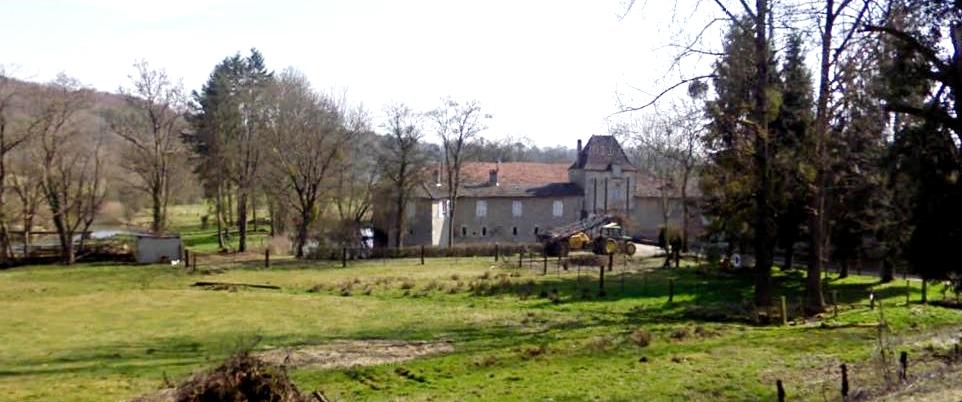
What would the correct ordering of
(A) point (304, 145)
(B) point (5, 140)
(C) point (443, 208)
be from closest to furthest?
(B) point (5, 140), (A) point (304, 145), (C) point (443, 208)

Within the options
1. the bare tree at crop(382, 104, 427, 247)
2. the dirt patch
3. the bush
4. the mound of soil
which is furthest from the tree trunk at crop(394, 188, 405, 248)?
the mound of soil

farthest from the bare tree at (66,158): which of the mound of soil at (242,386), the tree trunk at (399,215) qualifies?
the mound of soil at (242,386)

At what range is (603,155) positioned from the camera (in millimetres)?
64125

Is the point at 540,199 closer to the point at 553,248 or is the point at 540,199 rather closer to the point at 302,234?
the point at 553,248

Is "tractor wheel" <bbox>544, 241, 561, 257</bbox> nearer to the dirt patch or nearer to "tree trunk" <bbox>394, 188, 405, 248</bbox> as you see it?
→ "tree trunk" <bbox>394, 188, 405, 248</bbox>

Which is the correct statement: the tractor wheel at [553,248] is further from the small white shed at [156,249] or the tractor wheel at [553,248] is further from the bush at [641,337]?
the bush at [641,337]

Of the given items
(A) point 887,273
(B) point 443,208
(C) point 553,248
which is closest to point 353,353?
(A) point 887,273

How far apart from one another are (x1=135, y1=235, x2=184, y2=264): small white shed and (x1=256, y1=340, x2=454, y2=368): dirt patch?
29.8 metres

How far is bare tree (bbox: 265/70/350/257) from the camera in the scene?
51.1 m

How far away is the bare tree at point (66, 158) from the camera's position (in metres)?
46.0

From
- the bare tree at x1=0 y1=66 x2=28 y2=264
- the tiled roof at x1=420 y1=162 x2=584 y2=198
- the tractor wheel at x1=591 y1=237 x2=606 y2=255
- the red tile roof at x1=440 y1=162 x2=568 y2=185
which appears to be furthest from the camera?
the red tile roof at x1=440 y1=162 x2=568 y2=185

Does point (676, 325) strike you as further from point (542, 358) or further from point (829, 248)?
point (829, 248)

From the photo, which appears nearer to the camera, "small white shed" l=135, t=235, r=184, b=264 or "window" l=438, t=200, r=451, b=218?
"small white shed" l=135, t=235, r=184, b=264

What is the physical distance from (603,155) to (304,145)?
2437 cm
